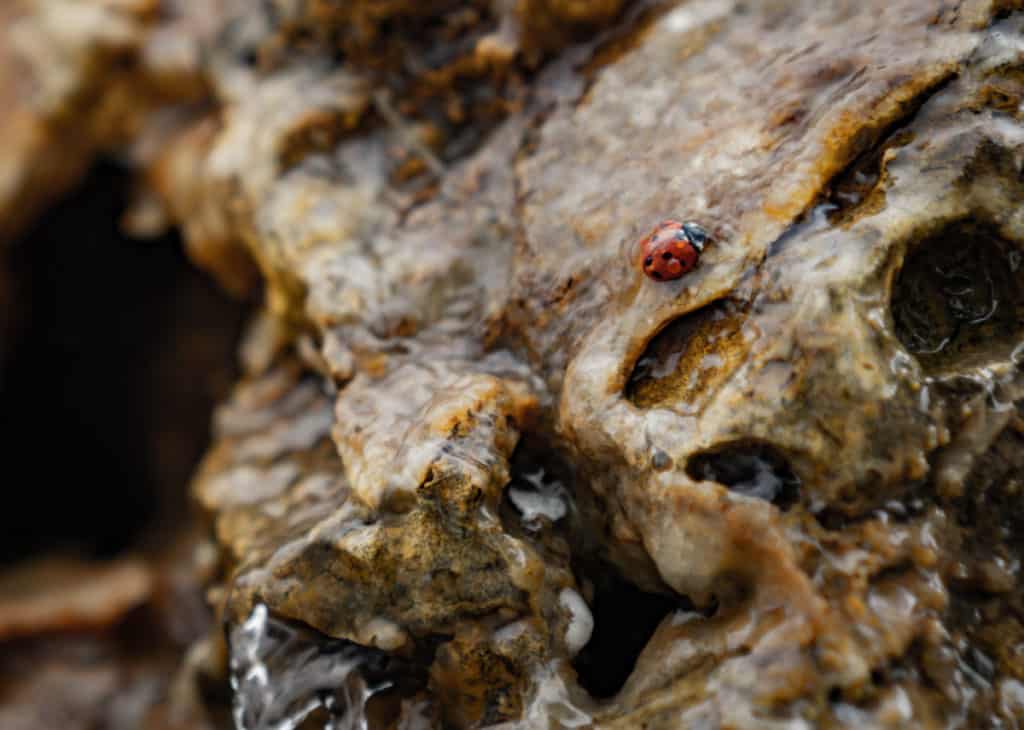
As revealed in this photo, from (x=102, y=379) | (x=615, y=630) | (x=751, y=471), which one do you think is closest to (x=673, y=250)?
(x=751, y=471)

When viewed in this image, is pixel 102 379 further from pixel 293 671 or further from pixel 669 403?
pixel 669 403

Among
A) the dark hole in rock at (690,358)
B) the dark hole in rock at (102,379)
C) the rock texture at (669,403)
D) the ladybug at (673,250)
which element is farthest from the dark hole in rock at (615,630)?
the dark hole in rock at (102,379)

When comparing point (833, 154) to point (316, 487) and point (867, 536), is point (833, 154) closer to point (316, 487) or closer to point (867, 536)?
point (867, 536)

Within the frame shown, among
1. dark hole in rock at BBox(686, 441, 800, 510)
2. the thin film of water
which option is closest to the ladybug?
dark hole in rock at BBox(686, 441, 800, 510)

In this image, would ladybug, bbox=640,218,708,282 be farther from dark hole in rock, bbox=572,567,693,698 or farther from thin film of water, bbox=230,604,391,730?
thin film of water, bbox=230,604,391,730

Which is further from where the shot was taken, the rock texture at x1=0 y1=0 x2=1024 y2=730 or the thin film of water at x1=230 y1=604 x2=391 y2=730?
the thin film of water at x1=230 y1=604 x2=391 y2=730

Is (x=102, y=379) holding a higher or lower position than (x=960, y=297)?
lower

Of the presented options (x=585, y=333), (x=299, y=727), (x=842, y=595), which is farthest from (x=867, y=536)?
(x=299, y=727)
